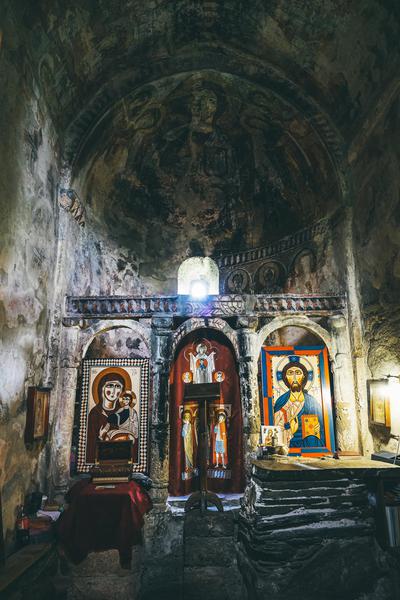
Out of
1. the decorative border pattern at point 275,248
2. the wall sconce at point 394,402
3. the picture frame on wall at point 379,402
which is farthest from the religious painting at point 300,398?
the decorative border pattern at point 275,248

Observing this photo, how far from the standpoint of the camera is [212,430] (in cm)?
828

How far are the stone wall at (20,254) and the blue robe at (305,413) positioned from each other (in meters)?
4.74

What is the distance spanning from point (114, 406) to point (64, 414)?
97 centimetres

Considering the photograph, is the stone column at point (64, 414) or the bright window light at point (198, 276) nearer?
the stone column at point (64, 414)

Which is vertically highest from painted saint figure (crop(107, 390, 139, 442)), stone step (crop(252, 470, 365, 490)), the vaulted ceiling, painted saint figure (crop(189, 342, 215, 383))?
the vaulted ceiling

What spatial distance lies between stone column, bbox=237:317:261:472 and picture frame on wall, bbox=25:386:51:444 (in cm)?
375

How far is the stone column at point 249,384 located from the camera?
7898 mm

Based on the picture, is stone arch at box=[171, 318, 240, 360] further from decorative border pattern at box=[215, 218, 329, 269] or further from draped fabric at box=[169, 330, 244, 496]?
decorative border pattern at box=[215, 218, 329, 269]

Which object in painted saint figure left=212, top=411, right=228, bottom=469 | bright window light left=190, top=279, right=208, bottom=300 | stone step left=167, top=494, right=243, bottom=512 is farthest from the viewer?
bright window light left=190, top=279, right=208, bottom=300

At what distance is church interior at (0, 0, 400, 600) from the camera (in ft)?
19.0

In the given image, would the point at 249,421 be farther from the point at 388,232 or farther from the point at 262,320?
the point at 388,232

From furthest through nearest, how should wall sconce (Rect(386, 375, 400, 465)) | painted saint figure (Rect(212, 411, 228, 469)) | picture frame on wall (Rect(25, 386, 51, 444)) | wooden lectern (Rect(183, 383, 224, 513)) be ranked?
painted saint figure (Rect(212, 411, 228, 469)), wooden lectern (Rect(183, 383, 224, 513)), wall sconce (Rect(386, 375, 400, 465)), picture frame on wall (Rect(25, 386, 51, 444))

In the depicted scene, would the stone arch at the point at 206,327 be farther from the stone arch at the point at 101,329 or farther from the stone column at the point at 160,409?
the stone arch at the point at 101,329

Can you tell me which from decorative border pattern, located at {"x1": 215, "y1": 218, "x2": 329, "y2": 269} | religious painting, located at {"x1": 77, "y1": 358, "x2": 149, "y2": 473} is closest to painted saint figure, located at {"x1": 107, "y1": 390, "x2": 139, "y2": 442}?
religious painting, located at {"x1": 77, "y1": 358, "x2": 149, "y2": 473}
